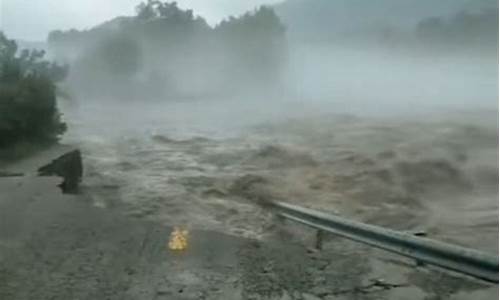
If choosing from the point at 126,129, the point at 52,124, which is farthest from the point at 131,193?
→ the point at 126,129

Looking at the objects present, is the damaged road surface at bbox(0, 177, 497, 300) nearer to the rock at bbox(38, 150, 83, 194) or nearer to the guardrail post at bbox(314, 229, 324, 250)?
the guardrail post at bbox(314, 229, 324, 250)

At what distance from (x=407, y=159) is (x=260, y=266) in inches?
492

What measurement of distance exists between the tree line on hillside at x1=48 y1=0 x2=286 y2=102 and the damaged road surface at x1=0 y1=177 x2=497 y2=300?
1915 inches

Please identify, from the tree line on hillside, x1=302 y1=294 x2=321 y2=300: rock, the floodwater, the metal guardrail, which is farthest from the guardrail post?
the tree line on hillside

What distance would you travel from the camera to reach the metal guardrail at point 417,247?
636cm

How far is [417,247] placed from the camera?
7.14 metres

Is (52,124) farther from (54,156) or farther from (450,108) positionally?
(450,108)

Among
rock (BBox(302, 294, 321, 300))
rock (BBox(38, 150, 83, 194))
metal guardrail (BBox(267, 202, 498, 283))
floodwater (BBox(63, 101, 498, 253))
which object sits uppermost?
metal guardrail (BBox(267, 202, 498, 283))

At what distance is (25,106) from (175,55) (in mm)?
48866

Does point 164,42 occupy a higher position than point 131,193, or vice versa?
point 164,42

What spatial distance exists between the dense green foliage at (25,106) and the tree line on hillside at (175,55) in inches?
1467

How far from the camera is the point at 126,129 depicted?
3175 cm

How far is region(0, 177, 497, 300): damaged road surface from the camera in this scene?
6762 millimetres

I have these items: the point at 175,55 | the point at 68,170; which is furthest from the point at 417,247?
the point at 175,55
